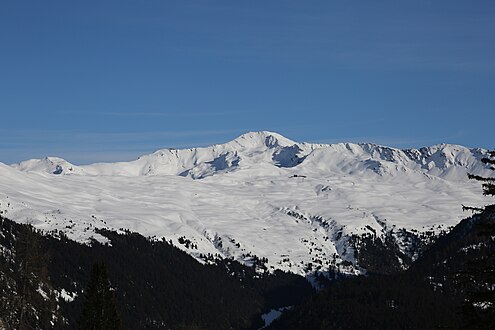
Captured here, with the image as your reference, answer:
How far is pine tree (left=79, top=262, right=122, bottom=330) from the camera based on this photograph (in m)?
63.5

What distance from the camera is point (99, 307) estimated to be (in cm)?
6438

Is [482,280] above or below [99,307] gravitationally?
above

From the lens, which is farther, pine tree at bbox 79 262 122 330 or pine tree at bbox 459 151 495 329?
pine tree at bbox 79 262 122 330

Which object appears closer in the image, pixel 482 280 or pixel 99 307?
pixel 482 280

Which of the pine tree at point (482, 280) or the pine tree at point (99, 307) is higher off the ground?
the pine tree at point (482, 280)

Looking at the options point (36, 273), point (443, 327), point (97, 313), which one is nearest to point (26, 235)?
point (36, 273)

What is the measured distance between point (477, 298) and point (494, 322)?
4.28 feet

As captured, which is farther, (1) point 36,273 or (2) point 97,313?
(2) point 97,313

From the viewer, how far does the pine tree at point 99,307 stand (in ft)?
Result: 208

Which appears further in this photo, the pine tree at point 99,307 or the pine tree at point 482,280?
the pine tree at point 99,307

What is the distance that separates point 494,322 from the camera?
1184 inches

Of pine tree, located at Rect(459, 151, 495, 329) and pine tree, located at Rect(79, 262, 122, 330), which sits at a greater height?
pine tree, located at Rect(459, 151, 495, 329)

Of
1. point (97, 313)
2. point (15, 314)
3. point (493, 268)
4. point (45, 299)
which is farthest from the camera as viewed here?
point (97, 313)

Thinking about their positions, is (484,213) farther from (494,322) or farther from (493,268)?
(494,322)
